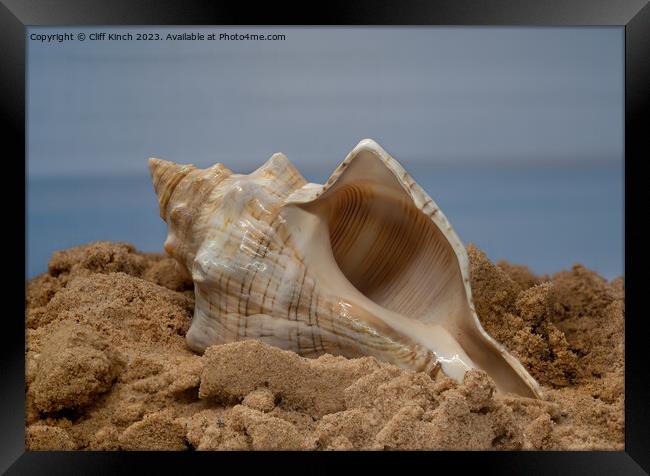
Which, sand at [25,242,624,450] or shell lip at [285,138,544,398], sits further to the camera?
shell lip at [285,138,544,398]

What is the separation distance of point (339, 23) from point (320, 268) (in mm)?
868

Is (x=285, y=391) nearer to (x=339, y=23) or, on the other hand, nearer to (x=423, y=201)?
(x=423, y=201)

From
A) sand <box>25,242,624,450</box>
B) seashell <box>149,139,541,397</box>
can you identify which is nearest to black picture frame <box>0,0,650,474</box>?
sand <box>25,242,624,450</box>

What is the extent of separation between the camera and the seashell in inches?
104

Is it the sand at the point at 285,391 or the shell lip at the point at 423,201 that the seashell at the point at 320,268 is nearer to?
the shell lip at the point at 423,201

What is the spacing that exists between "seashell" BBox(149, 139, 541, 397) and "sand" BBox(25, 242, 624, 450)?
156mm

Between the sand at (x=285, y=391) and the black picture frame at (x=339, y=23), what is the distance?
4 centimetres

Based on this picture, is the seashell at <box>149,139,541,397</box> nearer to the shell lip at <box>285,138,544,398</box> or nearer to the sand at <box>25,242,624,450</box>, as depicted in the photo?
the shell lip at <box>285,138,544,398</box>

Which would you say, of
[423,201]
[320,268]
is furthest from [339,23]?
[320,268]

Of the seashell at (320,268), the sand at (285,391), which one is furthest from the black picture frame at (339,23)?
the seashell at (320,268)

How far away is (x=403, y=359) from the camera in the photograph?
2617 millimetres

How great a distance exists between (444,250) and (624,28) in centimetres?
88

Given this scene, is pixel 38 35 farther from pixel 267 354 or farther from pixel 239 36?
pixel 267 354

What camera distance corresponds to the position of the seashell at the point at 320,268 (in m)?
2.63
